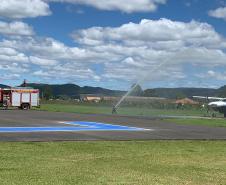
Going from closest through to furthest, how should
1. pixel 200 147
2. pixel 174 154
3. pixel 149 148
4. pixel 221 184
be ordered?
1. pixel 221 184
2. pixel 174 154
3. pixel 149 148
4. pixel 200 147

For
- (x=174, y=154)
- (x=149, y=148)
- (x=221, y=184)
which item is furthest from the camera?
(x=149, y=148)

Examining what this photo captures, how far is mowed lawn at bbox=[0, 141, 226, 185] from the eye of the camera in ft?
32.4

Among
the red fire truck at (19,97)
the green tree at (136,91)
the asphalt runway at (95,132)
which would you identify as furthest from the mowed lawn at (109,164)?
the red fire truck at (19,97)

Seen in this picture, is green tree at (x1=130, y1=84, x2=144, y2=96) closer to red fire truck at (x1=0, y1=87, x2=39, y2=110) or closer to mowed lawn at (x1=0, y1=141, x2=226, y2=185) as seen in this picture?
red fire truck at (x1=0, y1=87, x2=39, y2=110)

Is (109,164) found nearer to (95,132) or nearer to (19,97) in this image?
(95,132)

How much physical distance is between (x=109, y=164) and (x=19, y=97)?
51.3 meters

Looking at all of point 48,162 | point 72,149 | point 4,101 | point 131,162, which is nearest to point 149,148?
point 72,149

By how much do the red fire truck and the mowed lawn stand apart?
149 ft

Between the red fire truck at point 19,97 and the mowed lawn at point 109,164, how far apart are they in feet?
149

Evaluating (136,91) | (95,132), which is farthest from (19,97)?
(95,132)

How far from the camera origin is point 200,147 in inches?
698

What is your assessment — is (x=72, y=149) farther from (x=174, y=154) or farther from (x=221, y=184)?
(x=221, y=184)

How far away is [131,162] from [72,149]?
3.18 metres

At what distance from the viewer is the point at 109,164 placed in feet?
39.8
